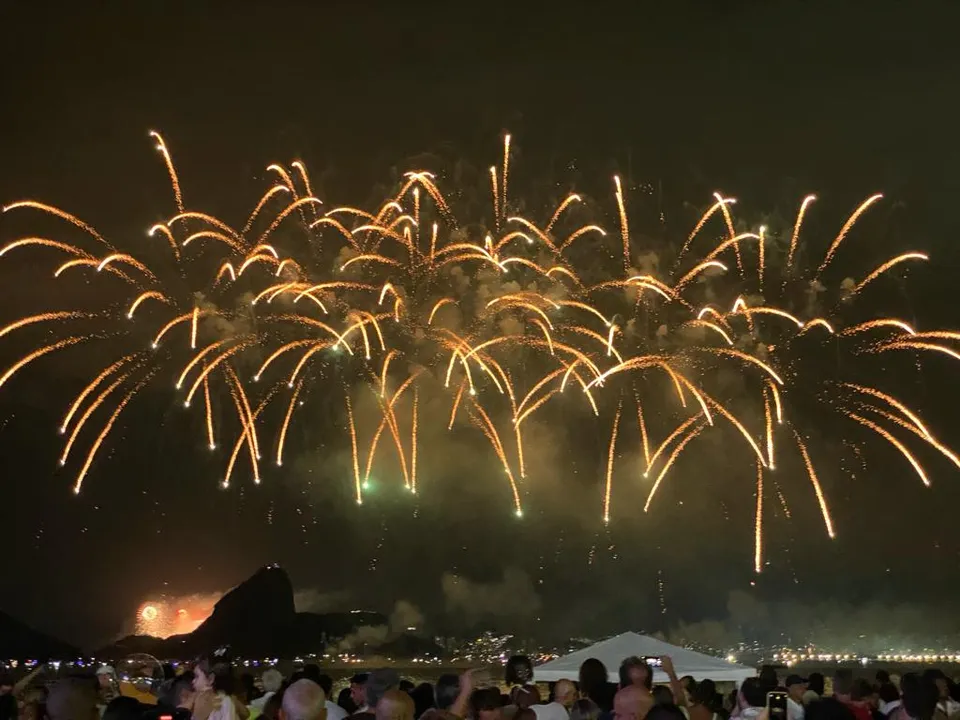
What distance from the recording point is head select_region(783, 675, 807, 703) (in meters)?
15.7

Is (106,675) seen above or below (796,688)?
above

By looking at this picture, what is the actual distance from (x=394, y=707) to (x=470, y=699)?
2701mm

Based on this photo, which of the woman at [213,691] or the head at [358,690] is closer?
the woman at [213,691]

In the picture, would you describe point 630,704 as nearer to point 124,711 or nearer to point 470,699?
point 470,699

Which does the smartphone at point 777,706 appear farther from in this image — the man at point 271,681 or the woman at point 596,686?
the man at point 271,681

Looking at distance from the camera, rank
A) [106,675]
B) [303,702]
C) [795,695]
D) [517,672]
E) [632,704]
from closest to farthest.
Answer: [303,702]
[632,704]
[517,672]
[106,675]
[795,695]

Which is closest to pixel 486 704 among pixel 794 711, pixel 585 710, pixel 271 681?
pixel 585 710

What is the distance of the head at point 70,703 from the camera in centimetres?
738

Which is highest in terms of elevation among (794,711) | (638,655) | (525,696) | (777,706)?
(638,655)

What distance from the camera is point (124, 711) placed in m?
7.28

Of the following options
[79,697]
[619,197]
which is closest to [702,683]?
[79,697]

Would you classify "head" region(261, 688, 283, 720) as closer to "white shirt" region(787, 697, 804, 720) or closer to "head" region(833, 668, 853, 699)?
"white shirt" region(787, 697, 804, 720)

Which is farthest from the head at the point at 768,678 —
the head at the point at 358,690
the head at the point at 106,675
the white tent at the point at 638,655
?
the head at the point at 106,675

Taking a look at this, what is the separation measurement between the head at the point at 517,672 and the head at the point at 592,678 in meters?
1.59
